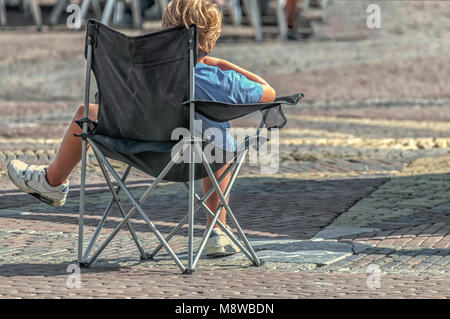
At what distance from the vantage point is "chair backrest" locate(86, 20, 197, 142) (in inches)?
192

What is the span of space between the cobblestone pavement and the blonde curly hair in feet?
3.84

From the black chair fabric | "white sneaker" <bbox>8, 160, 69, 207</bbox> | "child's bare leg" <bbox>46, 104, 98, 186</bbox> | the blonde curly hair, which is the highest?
the blonde curly hair

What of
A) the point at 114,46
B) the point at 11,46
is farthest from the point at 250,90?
the point at 11,46

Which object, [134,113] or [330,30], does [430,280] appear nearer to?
[134,113]

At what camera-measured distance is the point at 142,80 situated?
498cm

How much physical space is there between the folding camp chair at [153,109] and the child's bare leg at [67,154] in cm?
13

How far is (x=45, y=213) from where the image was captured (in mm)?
7152

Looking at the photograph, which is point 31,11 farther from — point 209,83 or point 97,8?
point 209,83

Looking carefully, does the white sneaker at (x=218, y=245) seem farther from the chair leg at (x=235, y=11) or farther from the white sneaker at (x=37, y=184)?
the chair leg at (x=235, y=11)

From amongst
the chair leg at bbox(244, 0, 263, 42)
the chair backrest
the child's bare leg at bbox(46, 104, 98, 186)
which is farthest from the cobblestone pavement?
the chair leg at bbox(244, 0, 263, 42)

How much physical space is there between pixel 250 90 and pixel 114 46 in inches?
27.9

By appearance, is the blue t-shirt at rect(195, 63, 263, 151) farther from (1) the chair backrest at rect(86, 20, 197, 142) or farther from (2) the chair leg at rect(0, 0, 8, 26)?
(2) the chair leg at rect(0, 0, 8, 26)
